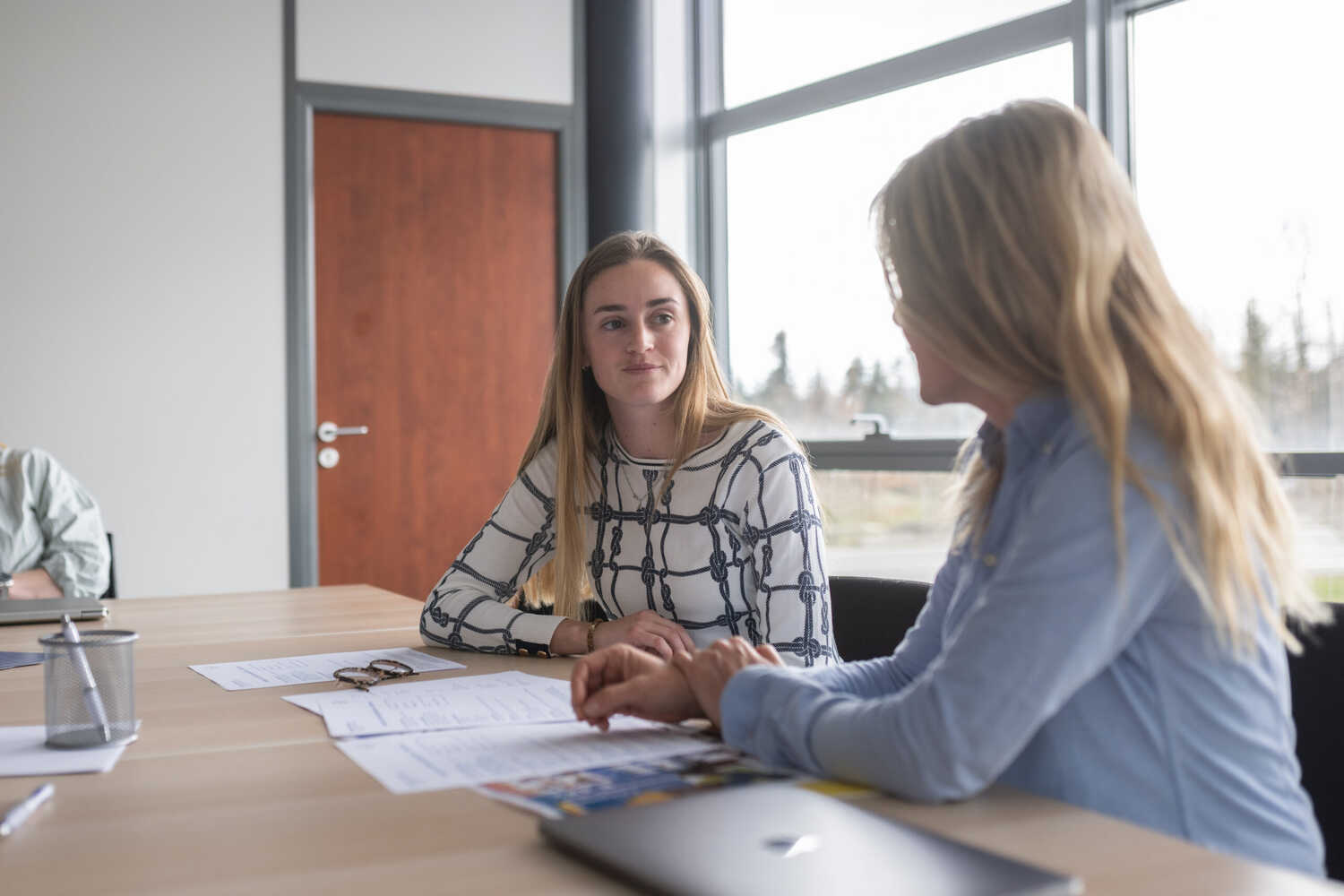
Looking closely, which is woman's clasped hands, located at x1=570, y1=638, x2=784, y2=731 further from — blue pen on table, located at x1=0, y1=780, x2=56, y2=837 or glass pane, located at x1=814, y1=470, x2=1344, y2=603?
glass pane, located at x1=814, y1=470, x2=1344, y2=603

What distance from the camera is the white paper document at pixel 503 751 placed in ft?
3.18

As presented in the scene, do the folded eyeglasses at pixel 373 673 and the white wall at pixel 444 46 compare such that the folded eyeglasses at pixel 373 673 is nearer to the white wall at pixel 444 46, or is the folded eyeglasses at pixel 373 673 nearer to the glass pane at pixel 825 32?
the glass pane at pixel 825 32

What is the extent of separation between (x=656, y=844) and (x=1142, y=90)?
110 inches

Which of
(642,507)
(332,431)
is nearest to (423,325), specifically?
(332,431)

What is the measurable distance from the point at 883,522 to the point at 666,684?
106 inches

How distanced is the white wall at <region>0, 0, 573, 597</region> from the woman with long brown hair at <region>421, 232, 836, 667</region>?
7.31 feet

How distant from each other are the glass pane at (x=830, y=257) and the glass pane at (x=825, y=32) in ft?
0.41

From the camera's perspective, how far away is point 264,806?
90 cm

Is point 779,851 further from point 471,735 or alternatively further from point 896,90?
point 896,90

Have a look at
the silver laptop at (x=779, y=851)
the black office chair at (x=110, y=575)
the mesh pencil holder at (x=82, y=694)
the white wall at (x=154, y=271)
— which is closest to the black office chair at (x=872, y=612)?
the silver laptop at (x=779, y=851)

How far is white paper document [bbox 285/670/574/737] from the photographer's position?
1.17 meters

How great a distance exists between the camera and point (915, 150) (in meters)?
1.80

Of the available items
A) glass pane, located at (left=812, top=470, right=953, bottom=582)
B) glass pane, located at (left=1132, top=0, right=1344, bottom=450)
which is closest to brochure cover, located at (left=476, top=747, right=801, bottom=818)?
glass pane, located at (left=1132, top=0, right=1344, bottom=450)

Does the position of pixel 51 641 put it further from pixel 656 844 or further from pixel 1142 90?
pixel 1142 90
